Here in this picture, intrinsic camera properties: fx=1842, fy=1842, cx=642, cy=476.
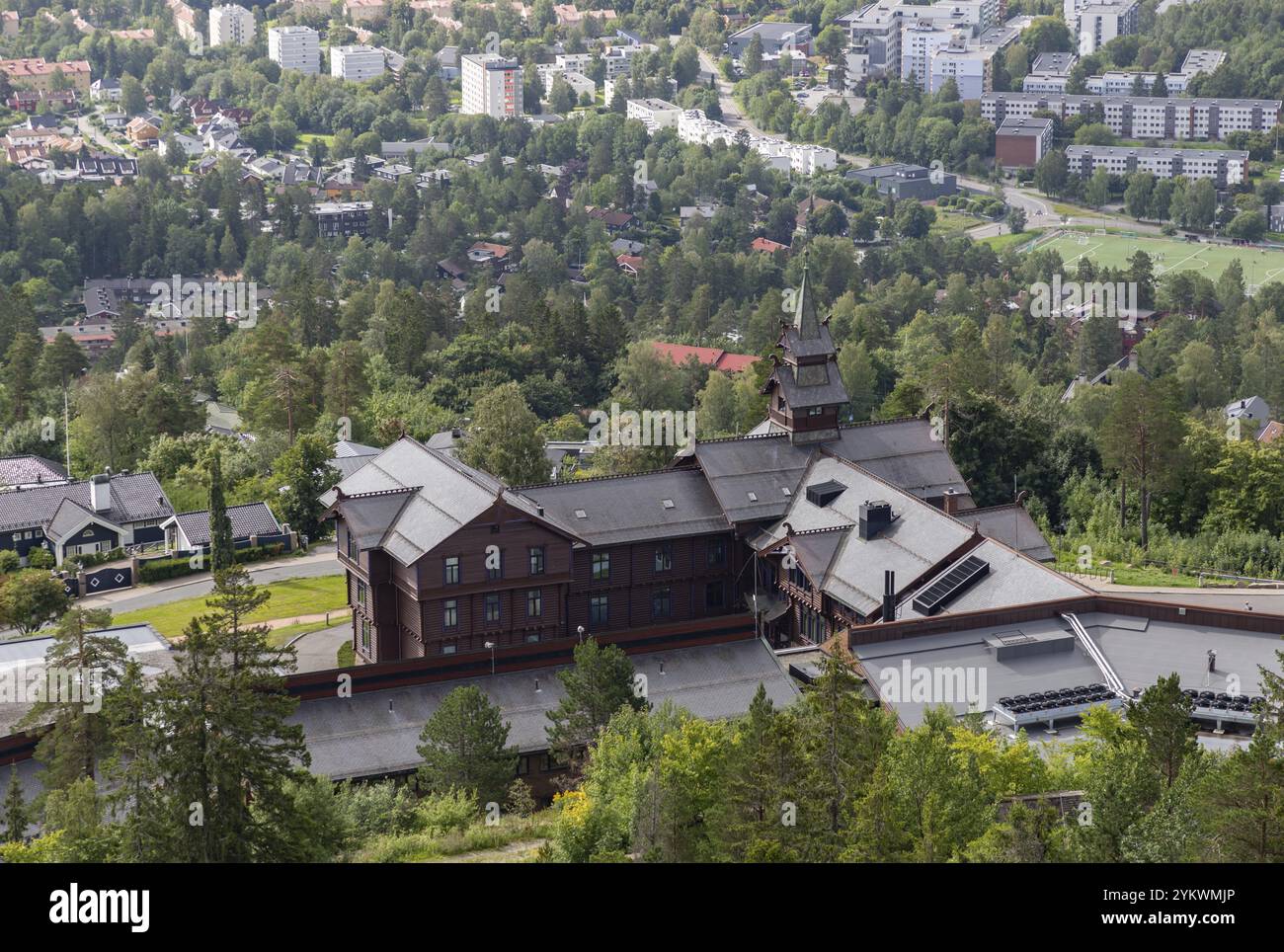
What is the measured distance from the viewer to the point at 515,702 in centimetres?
5766

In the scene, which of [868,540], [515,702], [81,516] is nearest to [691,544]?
[868,540]

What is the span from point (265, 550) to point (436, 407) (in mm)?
24007

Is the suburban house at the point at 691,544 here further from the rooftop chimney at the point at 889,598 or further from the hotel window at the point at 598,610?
the rooftop chimney at the point at 889,598

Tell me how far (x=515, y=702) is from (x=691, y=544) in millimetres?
11102

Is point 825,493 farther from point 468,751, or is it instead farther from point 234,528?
point 234,528

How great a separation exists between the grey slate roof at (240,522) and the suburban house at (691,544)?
1359 cm

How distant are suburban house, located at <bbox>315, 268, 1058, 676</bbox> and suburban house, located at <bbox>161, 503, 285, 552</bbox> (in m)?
13.3

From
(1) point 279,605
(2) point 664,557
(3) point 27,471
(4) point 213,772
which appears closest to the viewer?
(4) point 213,772

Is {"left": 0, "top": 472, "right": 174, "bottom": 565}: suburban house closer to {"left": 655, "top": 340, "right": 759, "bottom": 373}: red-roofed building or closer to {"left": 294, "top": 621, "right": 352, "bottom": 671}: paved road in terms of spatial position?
{"left": 294, "top": 621, "right": 352, "bottom": 671}: paved road

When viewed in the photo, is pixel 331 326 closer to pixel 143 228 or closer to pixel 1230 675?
pixel 143 228

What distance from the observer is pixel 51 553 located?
8369 cm

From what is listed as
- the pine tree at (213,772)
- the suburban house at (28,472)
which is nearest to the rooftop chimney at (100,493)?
the suburban house at (28,472)

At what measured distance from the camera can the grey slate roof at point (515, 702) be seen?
5444cm
